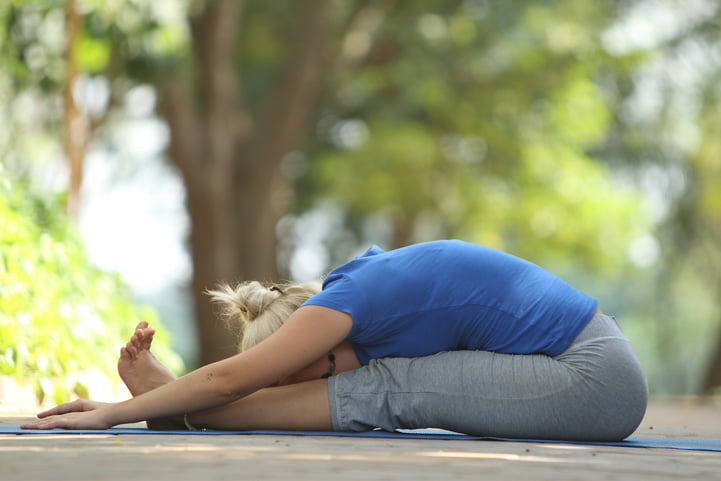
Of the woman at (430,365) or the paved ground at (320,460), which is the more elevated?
the woman at (430,365)

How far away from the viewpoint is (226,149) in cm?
1534

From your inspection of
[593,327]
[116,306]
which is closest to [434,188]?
[116,306]

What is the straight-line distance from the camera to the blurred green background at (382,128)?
12664 mm

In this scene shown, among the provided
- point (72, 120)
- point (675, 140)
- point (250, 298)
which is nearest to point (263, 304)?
point (250, 298)

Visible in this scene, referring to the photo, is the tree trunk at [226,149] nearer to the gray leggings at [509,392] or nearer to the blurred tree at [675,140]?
the blurred tree at [675,140]

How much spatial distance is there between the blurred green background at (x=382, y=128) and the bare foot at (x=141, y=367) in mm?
5066

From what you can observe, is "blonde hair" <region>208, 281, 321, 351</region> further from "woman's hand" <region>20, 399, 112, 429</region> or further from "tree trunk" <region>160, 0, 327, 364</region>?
"tree trunk" <region>160, 0, 327, 364</region>

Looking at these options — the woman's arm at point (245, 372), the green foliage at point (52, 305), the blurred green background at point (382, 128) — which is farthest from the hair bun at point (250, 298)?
the blurred green background at point (382, 128)

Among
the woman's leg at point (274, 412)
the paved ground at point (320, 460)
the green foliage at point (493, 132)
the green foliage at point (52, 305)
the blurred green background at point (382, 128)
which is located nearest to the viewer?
the paved ground at point (320, 460)

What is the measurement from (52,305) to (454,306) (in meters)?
3.47

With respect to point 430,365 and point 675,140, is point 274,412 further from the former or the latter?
point 675,140

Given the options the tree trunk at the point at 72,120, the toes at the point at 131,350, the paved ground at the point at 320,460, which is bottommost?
the paved ground at the point at 320,460

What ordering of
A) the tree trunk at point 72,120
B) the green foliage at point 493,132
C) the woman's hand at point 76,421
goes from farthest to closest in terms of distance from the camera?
the green foliage at point 493,132
the tree trunk at point 72,120
the woman's hand at point 76,421

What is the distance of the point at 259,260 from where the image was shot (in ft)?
53.0
